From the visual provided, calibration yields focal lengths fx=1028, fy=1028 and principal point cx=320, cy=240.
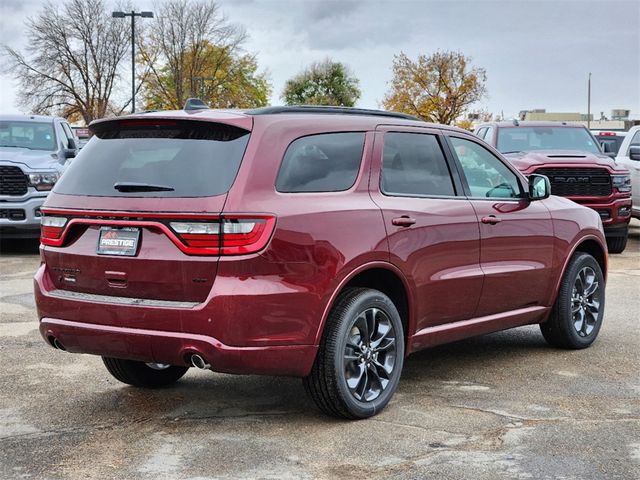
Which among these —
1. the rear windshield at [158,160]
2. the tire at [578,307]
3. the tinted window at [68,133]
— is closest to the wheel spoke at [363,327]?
the rear windshield at [158,160]

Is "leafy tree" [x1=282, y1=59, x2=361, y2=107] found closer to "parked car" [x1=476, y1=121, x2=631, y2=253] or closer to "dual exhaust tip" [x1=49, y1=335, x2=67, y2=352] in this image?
"parked car" [x1=476, y1=121, x2=631, y2=253]

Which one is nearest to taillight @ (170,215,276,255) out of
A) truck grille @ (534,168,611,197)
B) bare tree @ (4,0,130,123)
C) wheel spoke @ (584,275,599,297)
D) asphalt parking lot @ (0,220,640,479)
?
asphalt parking lot @ (0,220,640,479)

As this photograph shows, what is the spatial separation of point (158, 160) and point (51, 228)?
78cm

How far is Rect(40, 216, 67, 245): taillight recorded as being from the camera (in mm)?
5590

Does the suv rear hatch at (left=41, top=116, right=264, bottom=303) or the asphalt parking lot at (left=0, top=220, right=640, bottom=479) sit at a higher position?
the suv rear hatch at (left=41, top=116, right=264, bottom=303)

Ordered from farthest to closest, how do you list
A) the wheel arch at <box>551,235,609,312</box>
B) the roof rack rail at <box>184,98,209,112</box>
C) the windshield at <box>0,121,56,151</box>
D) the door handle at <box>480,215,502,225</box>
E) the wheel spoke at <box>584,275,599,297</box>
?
the windshield at <box>0,121,56,151</box>
the wheel spoke at <box>584,275,599,297</box>
the wheel arch at <box>551,235,609,312</box>
the door handle at <box>480,215,502,225</box>
the roof rack rail at <box>184,98,209,112</box>

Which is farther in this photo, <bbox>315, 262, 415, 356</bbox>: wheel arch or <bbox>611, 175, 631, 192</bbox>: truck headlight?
<bbox>611, 175, 631, 192</bbox>: truck headlight

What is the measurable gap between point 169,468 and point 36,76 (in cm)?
5388

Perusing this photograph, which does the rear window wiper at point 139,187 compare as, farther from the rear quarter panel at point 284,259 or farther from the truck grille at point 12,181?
the truck grille at point 12,181

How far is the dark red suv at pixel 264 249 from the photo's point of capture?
16.6 ft

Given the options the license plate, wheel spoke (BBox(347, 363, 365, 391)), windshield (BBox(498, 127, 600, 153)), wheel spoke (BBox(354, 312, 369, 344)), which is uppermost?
windshield (BBox(498, 127, 600, 153))

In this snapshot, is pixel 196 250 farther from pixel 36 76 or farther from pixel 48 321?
pixel 36 76

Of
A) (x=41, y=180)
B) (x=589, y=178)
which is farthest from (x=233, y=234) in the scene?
(x=589, y=178)

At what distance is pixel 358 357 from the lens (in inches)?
221
